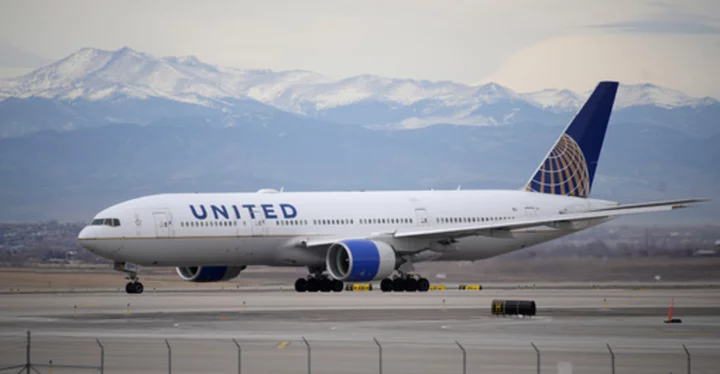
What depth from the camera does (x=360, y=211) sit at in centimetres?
6094

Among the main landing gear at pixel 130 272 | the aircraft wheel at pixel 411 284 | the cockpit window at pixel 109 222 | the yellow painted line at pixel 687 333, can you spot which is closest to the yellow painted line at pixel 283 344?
the yellow painted line at pixel 687 333

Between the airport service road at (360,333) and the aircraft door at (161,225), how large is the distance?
3.00 meters

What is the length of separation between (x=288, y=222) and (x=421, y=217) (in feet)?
23.2

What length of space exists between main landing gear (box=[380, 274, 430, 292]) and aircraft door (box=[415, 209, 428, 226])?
8.74 ft

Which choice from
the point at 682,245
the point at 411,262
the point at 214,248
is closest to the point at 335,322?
the point at 214,248

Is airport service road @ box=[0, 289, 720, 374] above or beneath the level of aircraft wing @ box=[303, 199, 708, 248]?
beneath


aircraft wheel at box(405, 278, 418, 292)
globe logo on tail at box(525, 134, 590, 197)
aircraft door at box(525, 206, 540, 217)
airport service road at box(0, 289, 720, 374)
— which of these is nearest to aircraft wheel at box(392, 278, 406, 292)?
aircraft wheel at box(405, 278, 418, 292)

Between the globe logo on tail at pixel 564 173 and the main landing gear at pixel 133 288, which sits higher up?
the globe logo on tail at pixel 564 173

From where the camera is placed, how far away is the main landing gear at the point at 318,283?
61.0 meters

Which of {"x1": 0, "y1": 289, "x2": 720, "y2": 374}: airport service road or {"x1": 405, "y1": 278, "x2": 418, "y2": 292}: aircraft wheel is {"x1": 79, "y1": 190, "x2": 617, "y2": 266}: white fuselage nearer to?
{"x1": 405, "y1": 278, "x2": 418, "y2": 292}: aircraft wheel

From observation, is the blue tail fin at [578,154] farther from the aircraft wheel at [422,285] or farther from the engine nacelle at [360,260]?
the engine nacelle at [360,260]

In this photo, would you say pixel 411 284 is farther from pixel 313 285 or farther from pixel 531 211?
pixel 531 211

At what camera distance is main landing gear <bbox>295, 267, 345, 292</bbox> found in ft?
200

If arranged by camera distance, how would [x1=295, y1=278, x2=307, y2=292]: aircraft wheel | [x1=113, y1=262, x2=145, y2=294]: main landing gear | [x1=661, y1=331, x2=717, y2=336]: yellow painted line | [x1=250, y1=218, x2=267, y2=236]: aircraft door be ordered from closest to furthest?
[x1=661, y1=331, x2=717, y2=336]: yellow painted line < [x1=113, y1=262, x2=145, y2=294]: main landing gear < [x1=250, y1=218, x2=267, y2=236]: aircraft door < [x1=295, y1=278, x2=307, y2=292]: aircraft wheel
